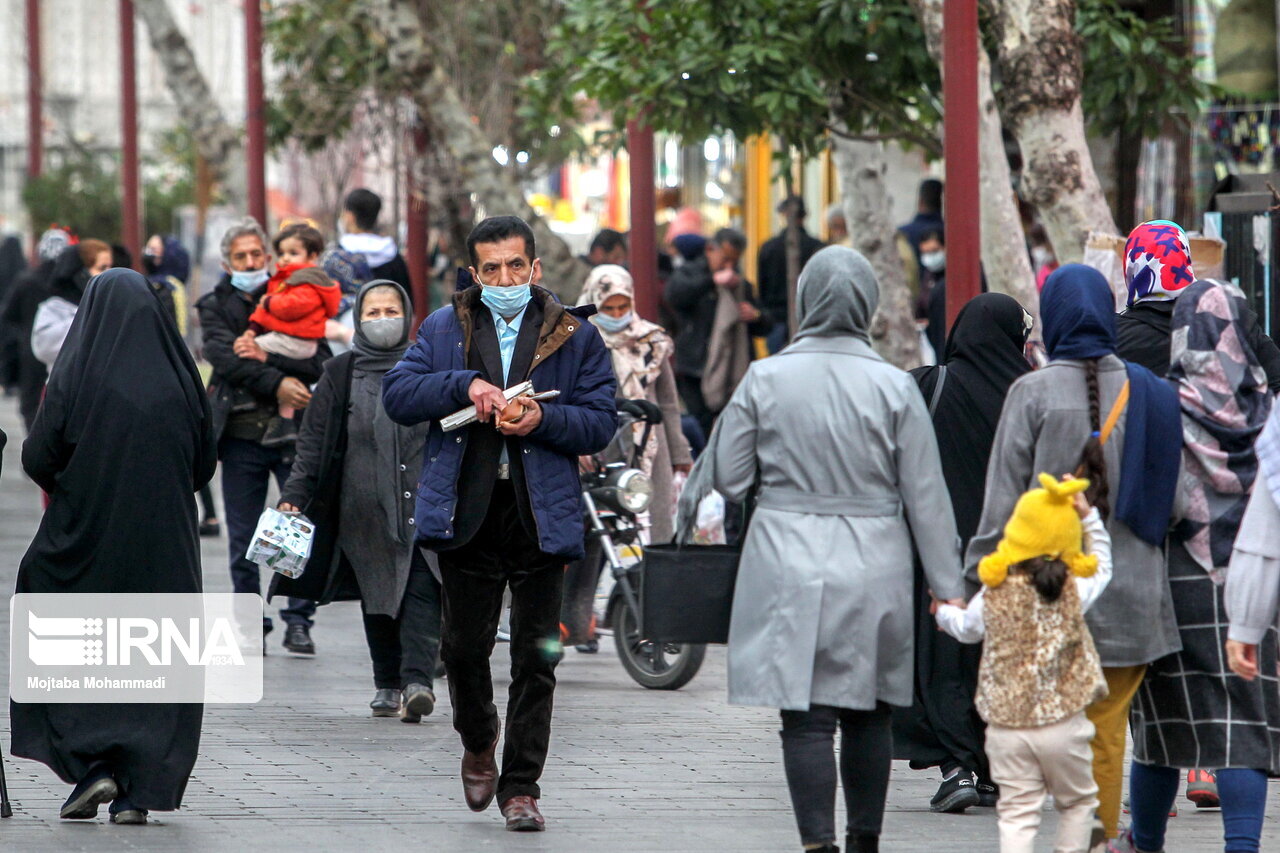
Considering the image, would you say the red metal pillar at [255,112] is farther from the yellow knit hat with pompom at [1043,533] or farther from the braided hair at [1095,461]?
the yellow knit hat with pompom at [1043,533]

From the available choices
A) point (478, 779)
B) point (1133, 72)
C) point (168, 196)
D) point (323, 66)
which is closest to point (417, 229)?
point (323, 66)

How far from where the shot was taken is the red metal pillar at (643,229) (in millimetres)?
13359

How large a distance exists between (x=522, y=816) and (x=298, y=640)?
3.84 m

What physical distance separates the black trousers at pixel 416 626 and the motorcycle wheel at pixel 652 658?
1.17 m

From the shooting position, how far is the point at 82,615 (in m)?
6.36

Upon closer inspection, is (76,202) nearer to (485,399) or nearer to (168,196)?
(168,196)

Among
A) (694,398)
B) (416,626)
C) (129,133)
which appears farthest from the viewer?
(129,133)

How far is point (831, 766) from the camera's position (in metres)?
5.32

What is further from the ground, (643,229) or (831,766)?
(643,229)

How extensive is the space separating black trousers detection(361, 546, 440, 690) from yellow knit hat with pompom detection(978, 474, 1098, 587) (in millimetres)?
3517

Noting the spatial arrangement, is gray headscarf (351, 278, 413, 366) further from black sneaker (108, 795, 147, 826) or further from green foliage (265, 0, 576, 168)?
green foliage (265, 0, 576, 168)

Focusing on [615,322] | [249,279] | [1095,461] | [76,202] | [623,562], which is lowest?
[623,562]

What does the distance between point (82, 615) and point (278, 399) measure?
11.4ft

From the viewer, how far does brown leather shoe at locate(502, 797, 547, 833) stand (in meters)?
6.25
